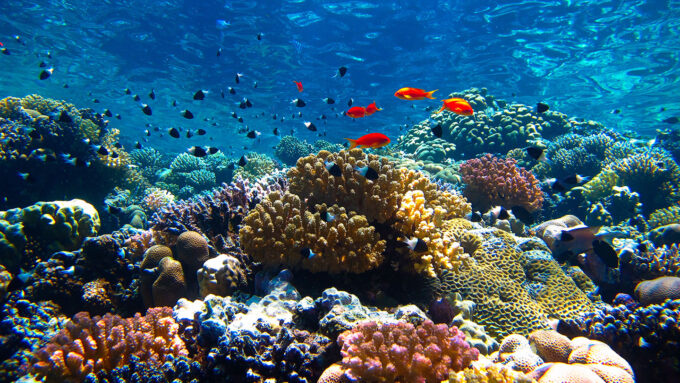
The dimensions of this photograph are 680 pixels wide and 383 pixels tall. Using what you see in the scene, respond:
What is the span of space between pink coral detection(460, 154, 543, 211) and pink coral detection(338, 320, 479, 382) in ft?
19.9

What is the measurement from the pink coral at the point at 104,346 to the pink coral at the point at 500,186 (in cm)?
743

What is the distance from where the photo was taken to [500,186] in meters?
7.75

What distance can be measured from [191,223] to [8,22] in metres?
30.3

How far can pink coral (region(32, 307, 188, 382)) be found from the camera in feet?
9.63

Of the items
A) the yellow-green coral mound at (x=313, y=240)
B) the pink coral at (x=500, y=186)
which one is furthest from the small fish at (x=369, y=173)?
the pink coral at (x=500, y=186)

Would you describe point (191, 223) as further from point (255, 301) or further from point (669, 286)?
point (669, 286)

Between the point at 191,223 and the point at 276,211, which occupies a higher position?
the point at 276,211

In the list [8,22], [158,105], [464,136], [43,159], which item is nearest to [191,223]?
[43,159]

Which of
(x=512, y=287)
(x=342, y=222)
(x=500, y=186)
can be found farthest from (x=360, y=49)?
(x=342, y=222)

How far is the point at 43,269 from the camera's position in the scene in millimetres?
4488

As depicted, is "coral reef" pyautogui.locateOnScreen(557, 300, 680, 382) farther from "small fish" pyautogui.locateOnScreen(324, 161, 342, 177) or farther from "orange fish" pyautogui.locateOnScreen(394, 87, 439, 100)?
"orange fish" pyautogui.locateOnScreen(394, 87, 439, 100)

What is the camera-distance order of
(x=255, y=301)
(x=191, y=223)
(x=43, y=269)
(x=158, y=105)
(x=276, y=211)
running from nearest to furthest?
1. (x=255, y=301)
2. (x=276, y=211)
3. (x=43, y=269)
4. (x=191, y=223)
5. (x=158, y=105)

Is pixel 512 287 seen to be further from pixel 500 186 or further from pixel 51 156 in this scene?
pixel 51 156

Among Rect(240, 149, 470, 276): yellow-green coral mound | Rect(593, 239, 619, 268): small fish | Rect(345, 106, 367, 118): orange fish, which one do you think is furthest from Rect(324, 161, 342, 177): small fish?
Rect(593, 239, 619, 268): small fish
